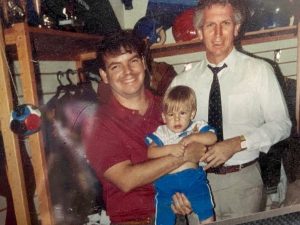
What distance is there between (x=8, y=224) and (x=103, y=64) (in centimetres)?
60

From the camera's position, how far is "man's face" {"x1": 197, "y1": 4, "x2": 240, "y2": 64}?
3.12 ft

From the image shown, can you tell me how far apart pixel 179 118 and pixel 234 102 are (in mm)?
197

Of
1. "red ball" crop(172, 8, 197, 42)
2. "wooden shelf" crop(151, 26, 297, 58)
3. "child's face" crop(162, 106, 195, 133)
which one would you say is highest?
"red ball" crop(172, 8, 197, 42)

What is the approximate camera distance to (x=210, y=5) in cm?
97

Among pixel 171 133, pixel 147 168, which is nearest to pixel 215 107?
pixel 171 133

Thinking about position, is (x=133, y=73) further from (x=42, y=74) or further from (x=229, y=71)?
(x=42, y=74)

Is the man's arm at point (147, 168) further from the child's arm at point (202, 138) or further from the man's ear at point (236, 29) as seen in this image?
the man's ear at point (236, 29)

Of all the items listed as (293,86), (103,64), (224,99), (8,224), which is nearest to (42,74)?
(103,64)

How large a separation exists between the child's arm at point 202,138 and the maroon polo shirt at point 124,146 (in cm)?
10

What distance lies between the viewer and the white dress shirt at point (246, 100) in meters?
0.99

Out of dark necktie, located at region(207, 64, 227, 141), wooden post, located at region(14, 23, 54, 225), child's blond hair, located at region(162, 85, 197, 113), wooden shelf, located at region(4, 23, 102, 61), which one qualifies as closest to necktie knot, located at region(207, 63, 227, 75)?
dark necktie, located at region(207, 64, 227, 141)

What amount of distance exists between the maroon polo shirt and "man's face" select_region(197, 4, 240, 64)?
22cm

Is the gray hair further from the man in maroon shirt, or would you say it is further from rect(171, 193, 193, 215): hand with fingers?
rect(171, 193, 193, 215): hand with fingers

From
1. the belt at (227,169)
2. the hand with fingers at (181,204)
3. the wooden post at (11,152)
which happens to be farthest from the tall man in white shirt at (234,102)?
the wooden post at (11,152)
